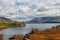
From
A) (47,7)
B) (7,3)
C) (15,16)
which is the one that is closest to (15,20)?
(15,16)

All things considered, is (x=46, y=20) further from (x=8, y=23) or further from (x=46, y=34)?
(x=8, y=23)

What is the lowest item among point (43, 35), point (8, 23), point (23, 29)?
point (43, 35)

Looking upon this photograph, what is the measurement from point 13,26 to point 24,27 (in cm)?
24

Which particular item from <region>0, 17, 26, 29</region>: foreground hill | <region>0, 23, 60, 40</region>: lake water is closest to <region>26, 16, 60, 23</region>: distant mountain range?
<region>0, 23, 60, 40</region>: lake water

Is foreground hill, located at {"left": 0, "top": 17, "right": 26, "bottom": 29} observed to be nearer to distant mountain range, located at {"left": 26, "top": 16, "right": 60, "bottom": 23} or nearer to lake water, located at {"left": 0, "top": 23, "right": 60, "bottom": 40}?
lake water, located at {"left": 0, "top": 23, "right": 60, "bottom": 40}

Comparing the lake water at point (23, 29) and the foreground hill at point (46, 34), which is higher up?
the lake water at point (23, 29)

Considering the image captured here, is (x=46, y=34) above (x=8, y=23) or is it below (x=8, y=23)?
below

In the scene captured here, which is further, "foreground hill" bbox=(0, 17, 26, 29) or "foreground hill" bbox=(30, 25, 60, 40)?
"foreground hill" bbox=(0, 17, 26, 29)

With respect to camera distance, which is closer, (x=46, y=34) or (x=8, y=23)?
(x=46, y=34)

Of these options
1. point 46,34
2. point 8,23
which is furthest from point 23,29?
point 46,34

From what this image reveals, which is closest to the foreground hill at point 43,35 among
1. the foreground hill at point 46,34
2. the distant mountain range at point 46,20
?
the foreground hill at point 46,34

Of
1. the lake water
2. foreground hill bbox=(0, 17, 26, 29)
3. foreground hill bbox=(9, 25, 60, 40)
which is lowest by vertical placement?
foreground hill bbox=(9, 25, 60, 40)

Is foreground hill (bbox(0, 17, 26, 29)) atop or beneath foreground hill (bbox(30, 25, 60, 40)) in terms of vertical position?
atop

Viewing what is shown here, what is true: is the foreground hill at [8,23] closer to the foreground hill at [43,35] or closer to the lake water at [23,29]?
the lake water at [23,29]
